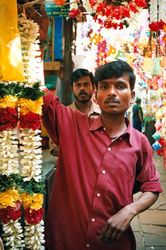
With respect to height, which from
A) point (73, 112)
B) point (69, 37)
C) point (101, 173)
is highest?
point (69, 37)

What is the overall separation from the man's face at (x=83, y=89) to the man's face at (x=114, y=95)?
8.96 feet

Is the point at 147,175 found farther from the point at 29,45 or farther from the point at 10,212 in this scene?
the point at 29,45

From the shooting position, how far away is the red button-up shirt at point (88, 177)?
7.79 feet

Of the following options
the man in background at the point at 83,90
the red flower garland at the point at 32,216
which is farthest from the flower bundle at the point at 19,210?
the man in background at the point at 83,90

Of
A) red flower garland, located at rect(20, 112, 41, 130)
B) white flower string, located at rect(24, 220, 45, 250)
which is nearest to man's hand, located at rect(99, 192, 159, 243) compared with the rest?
white flower string, located at rect(24, 220, 45, 250)

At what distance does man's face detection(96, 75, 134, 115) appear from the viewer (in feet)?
8.08

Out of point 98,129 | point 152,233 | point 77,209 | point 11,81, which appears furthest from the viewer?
point 152,233

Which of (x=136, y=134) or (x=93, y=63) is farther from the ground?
(x=93, y=63)

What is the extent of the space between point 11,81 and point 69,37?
5.28 meters

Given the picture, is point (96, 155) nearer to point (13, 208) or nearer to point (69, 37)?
point (13, 208)

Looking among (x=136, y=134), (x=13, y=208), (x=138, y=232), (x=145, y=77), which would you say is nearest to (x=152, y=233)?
(x=138, y=232)

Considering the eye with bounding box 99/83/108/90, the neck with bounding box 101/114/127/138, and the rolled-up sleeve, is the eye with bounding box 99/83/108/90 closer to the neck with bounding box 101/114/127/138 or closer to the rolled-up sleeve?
the neck with bounding box 101/114/127/138

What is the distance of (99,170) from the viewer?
2.40 meters

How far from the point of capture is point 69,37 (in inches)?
286
